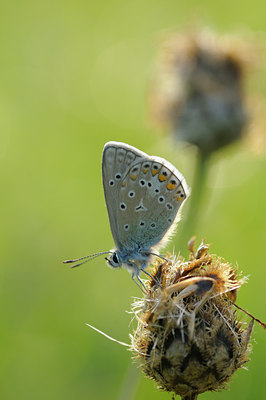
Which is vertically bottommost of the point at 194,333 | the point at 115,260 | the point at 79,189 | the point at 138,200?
the point at 194,333

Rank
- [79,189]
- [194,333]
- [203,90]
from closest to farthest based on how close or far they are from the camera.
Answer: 1. [194,333]
2. [203,90]
3. [79,189]

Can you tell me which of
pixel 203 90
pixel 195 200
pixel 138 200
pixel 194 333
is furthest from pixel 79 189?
pixel 194 333

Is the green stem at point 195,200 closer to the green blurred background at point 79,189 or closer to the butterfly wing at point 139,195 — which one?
the green blurred background at point 79,189

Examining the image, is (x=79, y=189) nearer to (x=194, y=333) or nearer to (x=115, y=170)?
(x=115, y=170)

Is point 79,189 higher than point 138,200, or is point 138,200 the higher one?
point 79,189

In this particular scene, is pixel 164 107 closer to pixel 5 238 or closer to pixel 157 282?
pixel 5 238

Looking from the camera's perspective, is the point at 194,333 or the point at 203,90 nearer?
the point at 194,333

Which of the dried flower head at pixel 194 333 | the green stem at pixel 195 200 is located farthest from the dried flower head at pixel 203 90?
the dried flower head at pixel 194 333
